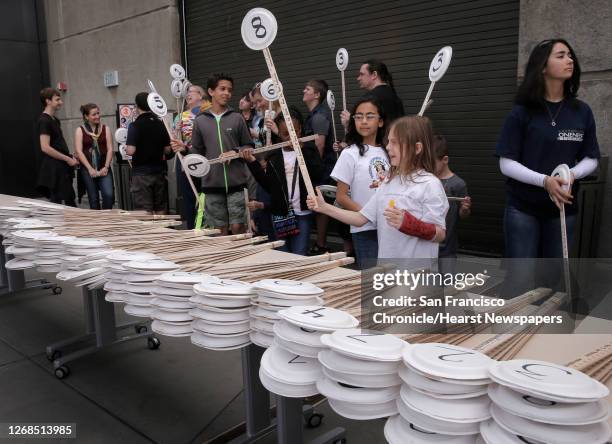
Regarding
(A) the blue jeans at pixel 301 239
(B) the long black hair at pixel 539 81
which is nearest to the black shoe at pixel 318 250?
(A) the blue jeans at pixel 301 239

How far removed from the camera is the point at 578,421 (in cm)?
95

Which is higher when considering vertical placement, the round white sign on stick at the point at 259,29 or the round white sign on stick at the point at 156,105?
the round white sign on stick at the point at 259,29

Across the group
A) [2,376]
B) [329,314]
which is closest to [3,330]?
[2,376]

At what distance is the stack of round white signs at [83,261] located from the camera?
2244 mm

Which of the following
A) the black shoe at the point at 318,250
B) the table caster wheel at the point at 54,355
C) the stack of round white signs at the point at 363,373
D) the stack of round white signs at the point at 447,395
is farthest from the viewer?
the black shoe at the point at 318,250

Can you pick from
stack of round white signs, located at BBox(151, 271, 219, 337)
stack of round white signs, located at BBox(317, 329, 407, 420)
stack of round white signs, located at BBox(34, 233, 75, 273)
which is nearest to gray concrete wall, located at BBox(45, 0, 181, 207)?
stack of round white signs, located at BBox(34, 233, 75, 273)

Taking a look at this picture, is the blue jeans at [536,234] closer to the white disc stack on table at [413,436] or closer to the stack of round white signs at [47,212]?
the white disc stack on table at [413,436]

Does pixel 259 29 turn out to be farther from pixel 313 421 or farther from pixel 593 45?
pixel 593 45

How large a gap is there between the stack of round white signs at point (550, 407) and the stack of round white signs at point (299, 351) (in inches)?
17.8

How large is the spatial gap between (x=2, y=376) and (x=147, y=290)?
6.07 ft

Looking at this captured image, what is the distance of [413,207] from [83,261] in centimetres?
154

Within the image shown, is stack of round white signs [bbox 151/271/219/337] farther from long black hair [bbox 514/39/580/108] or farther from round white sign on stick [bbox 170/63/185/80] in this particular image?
round white sign on stick [bbox 170/63/185/80]

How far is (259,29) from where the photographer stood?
2688 mm

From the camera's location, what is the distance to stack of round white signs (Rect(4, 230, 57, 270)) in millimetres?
2588
